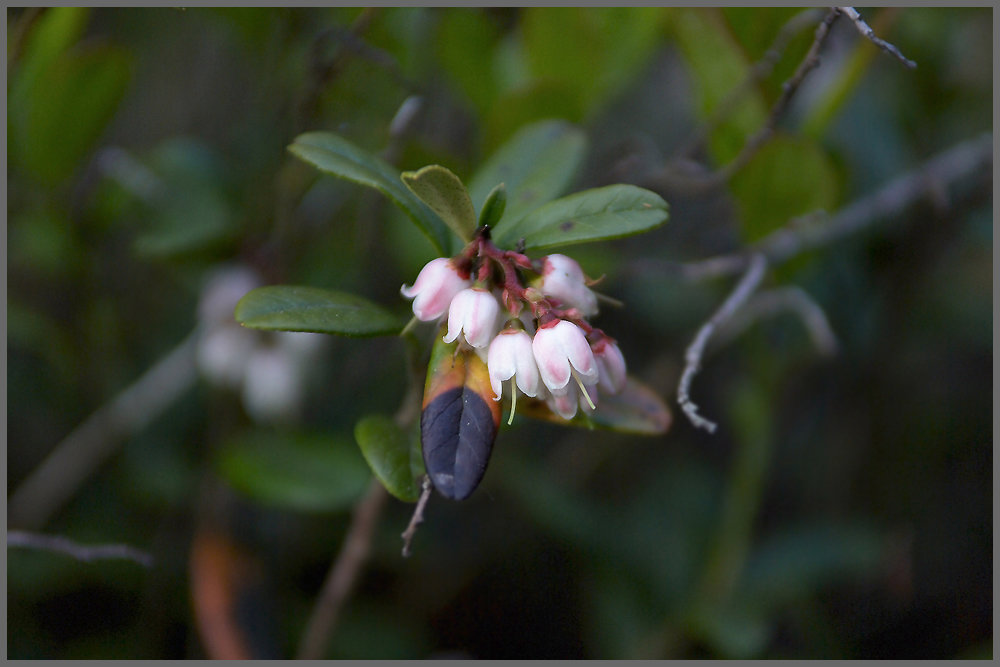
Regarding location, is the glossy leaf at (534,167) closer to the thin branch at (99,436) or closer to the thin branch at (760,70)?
the thin branch at (760,70)

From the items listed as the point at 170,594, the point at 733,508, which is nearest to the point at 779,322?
Answer: the point at 733,508

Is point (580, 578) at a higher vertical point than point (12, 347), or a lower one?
lower

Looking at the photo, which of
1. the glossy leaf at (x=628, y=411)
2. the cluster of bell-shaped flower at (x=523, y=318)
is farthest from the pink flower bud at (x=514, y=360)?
the glossy leaf at (x=628, y=411)

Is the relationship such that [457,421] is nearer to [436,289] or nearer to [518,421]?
[436,289]

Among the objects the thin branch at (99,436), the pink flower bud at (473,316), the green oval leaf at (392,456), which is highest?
the pink flower bud at (473,316)

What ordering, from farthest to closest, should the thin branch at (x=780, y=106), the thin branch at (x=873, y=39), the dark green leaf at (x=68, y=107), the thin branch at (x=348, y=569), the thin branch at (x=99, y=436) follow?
the thin branch at (x=99, y=436), the dark green leaf at (x=68, y=107), the thin branch at (x=348, y=569), the thin branch at (x=780, y=106), the thin branch at (x=873, y=39)

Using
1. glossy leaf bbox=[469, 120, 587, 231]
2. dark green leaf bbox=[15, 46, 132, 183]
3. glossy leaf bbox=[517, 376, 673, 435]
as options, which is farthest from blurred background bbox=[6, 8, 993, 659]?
glossy leaf bbox=[517, 376, 673, 435]

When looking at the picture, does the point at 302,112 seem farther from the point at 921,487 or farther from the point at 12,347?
the point at 921,487

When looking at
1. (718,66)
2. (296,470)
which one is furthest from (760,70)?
(296,470)
